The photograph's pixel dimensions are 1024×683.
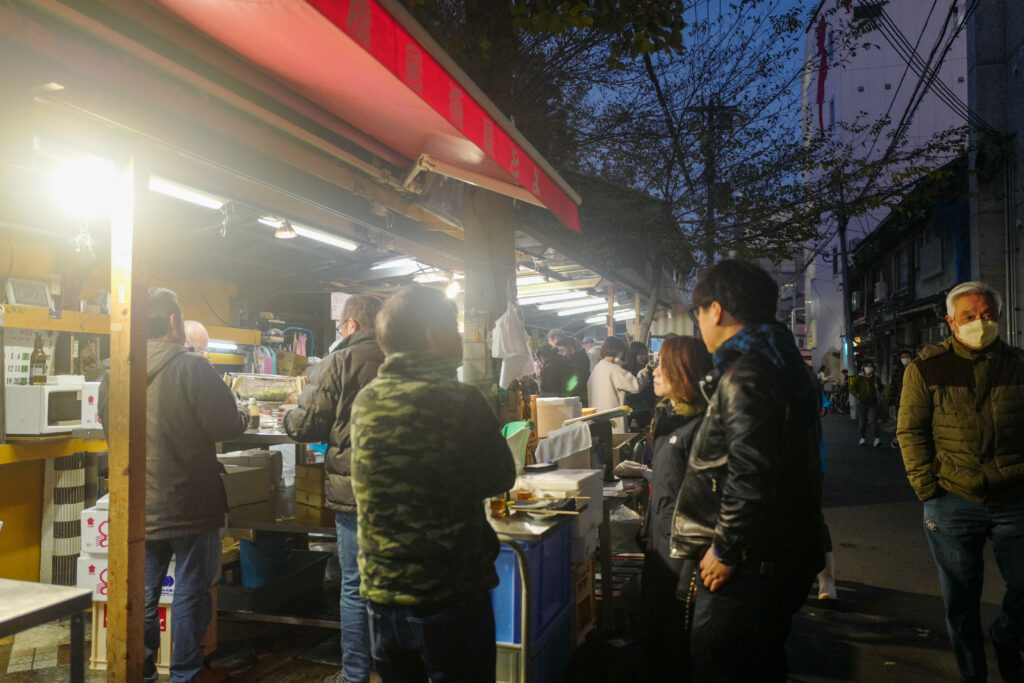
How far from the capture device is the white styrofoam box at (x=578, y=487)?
4059mm

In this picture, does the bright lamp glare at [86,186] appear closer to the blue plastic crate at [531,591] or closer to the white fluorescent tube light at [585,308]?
the blue plastic crate at [531,591]

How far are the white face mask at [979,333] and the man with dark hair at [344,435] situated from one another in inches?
127

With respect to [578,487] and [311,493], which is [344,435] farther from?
[311,493]

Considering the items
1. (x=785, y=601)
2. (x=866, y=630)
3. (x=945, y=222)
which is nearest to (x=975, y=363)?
(x=785, y=601)

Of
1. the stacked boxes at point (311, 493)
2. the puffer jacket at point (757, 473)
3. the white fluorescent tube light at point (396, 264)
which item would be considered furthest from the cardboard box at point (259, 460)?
the white fluorescent tube light at point (396, 264)

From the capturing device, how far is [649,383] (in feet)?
28.5

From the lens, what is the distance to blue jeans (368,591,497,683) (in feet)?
7.46

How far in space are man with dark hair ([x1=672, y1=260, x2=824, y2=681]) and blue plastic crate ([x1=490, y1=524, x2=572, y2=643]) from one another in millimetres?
1263

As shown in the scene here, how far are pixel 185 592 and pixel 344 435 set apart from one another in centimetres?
126

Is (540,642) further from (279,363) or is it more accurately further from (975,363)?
(279,363)

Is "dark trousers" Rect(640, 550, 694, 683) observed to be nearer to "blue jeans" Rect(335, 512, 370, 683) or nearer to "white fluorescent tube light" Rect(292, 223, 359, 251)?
"blue jeans" Rect(335, 512, 370, 683)

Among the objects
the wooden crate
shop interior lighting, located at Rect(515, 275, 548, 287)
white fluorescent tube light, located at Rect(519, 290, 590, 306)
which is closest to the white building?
white fluorescent tube light, located at Rect(519, 290, 590, 306)

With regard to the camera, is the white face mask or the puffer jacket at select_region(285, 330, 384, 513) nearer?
the white face mask

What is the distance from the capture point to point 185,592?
12.4 feet
